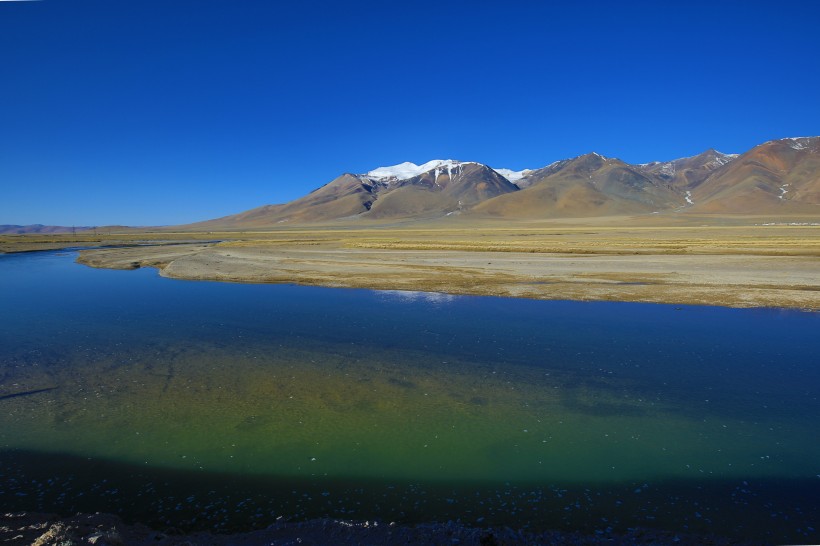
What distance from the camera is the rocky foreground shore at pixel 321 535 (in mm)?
6203

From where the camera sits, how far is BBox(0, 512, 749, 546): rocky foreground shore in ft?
20.4

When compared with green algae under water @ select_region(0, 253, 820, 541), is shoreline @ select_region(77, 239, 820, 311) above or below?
above

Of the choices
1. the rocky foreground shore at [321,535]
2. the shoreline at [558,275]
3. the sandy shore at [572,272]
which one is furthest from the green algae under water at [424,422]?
the sandy shore at [572,272]

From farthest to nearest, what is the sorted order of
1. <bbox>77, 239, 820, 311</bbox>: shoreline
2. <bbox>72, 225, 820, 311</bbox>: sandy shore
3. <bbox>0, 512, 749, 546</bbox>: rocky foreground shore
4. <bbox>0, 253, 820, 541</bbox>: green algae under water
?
1. <bbox>72, 225, 820, 311</bbox>: sandy shore
2. <bbox>77, 239, 820, 311</bbox>: shoreline
3. <bbox>0, 253, 820, 541</bbox>: green algae under water
4. <bbox>0, 512, 749, 546</bbox>: rocky foreground shore

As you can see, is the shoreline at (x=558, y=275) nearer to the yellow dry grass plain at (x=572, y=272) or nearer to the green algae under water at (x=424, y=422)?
the yellow dry grass plain at (x=572, y=272)

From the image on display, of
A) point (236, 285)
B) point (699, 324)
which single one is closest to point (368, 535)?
point (699, 324)

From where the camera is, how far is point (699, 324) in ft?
63.8

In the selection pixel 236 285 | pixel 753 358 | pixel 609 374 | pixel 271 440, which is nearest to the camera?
pixel 271 440

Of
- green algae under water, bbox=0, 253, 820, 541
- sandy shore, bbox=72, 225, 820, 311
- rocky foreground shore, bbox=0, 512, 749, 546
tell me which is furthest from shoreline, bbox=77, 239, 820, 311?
rocky foreground shore, bbox=0, 512, 749, 546

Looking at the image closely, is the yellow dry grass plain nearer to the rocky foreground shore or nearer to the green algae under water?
the green algae under water

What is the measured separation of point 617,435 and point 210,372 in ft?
34.5

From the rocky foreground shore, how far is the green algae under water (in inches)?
15.9

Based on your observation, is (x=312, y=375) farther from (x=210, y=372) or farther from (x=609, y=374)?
(x=609, y=374)

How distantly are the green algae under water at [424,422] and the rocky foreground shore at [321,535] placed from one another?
1.32 ft
